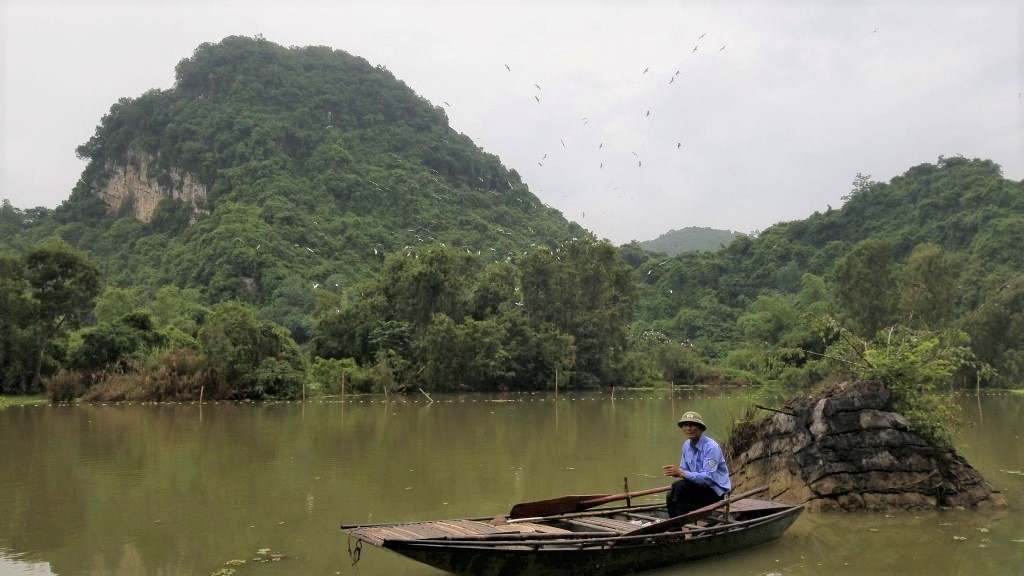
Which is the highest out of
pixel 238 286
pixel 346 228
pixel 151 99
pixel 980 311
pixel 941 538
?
pixel 151 99

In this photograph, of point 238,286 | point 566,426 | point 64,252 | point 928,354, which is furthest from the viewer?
point 238,286

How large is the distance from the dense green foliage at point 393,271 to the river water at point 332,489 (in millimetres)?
2397

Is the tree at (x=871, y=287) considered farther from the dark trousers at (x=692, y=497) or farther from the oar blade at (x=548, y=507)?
the oar blade at (x=548, y=507)

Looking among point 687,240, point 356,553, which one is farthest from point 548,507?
point 687,240

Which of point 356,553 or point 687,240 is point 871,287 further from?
point 687,240

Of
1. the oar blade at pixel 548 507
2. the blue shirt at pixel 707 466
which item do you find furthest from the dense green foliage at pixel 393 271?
the oar blade at pixel 548 507

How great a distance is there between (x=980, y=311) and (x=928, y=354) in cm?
2989

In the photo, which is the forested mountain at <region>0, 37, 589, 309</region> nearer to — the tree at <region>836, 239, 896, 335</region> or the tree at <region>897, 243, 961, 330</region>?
the tree at <region>836, 239, 896, 335</region>

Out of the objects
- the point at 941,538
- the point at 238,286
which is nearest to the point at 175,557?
the point at 941,538

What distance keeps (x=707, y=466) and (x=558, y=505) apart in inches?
57.8

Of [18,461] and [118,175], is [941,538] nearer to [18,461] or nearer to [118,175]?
[18,461]

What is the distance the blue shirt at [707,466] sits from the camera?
7116mm

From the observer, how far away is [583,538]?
6.30 m

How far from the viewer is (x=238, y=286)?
1918 inches
